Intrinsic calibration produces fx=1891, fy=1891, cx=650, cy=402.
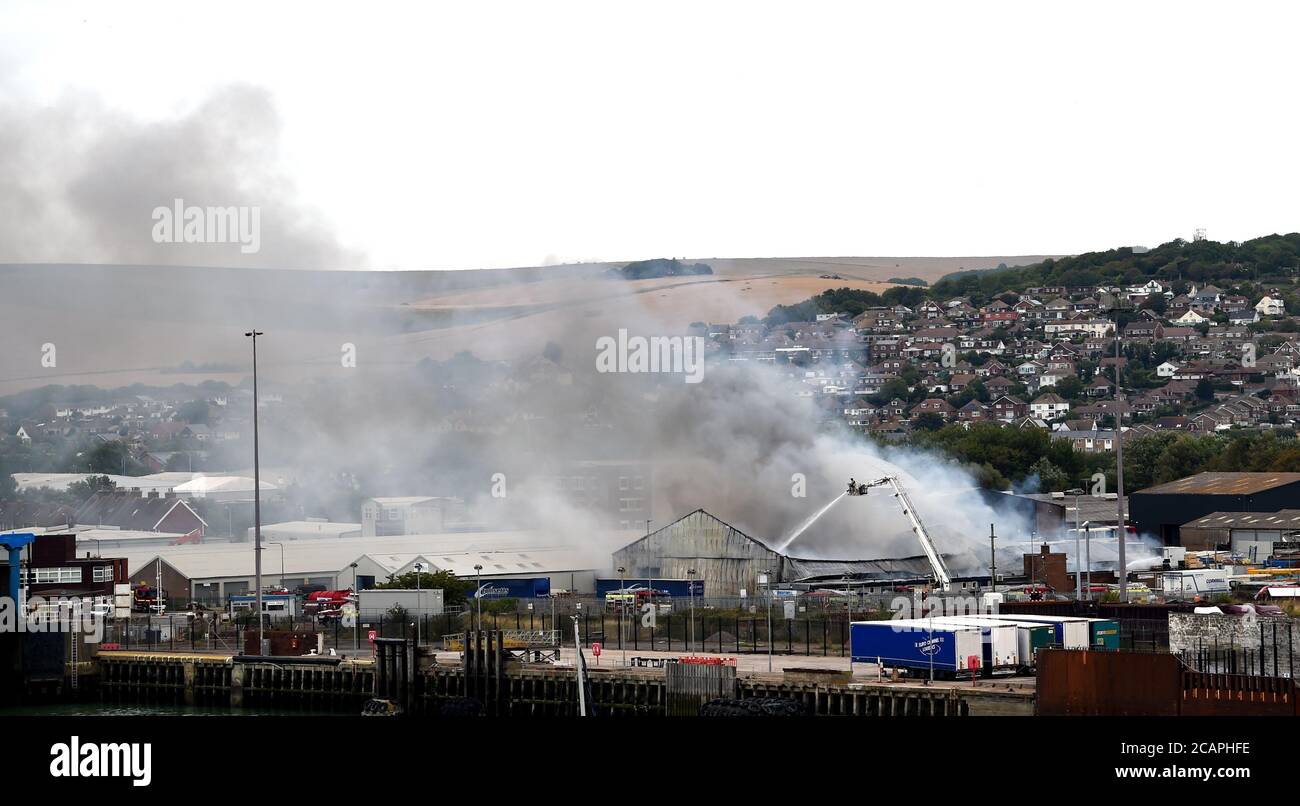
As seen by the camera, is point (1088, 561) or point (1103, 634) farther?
point (1088, 561)

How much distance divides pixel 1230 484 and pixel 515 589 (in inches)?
1950

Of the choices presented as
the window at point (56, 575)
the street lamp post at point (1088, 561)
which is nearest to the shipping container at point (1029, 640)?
the street lamp post at point (1088, 561)

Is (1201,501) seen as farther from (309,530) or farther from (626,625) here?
(309,530)

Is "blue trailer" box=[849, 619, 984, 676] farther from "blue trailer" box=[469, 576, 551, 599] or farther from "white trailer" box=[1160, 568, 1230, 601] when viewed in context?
"blue trailer" box=[469, 576, 551, 599]

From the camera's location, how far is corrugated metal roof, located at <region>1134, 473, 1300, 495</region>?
108 m

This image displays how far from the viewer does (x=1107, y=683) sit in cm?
3941

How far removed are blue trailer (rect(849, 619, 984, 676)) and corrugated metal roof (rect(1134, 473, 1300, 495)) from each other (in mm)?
62740

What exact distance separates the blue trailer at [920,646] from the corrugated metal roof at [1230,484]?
206 feet

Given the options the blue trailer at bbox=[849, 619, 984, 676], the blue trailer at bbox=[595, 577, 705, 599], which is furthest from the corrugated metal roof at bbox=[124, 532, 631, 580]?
the blue trailer at bbox=[849, 619, 984, 676]

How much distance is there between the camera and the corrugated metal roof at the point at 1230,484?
353 feet

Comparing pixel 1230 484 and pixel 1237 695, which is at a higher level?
pixel 1230 484

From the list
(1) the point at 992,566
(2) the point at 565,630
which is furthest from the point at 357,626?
(1) the point at 992,566

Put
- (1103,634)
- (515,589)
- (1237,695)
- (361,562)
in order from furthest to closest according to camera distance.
Result: 1. (361,562)
2. (515,589)
3. (1103,634)
4. (1237,695)
